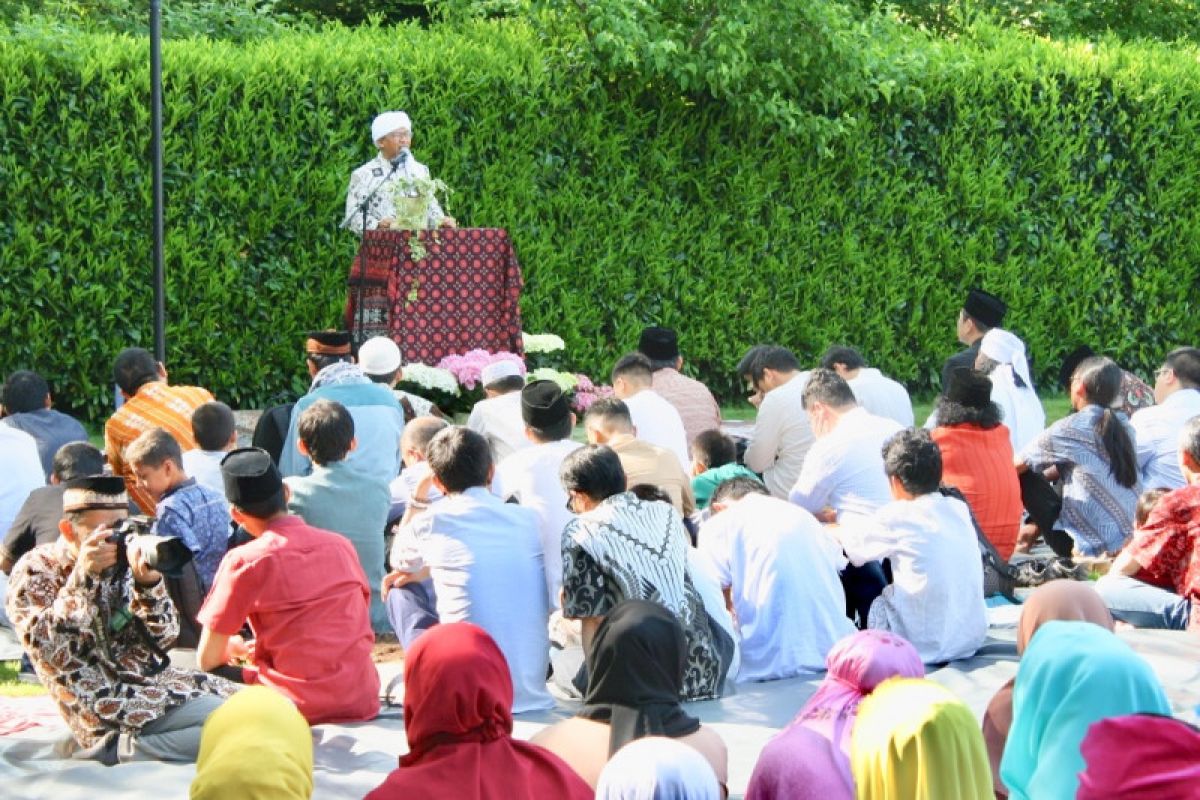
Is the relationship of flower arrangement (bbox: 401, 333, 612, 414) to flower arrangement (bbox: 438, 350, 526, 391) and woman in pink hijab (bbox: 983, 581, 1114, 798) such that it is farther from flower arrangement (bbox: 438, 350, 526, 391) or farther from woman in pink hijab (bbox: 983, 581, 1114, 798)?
woman in pink hijab (bbox: 983, 581, 1114, 798)

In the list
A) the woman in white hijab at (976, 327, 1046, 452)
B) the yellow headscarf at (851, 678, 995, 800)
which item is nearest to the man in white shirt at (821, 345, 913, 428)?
the woman in white hijab at (976, 327, 1046, 452)

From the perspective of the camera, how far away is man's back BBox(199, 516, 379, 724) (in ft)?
21.0

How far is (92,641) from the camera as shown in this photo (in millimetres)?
6059

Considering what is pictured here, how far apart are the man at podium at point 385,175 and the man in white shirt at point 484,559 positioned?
5.19 metres

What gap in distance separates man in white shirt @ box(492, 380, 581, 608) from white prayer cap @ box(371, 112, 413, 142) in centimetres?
450

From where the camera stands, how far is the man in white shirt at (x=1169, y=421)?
9719 mm

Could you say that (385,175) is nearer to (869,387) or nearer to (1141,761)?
(869,387)

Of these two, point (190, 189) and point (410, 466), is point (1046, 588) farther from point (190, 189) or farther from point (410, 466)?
point (190, 189)

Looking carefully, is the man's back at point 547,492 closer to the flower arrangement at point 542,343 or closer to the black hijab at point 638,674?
the black hijab at point 638,674

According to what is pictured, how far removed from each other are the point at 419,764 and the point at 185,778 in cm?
163

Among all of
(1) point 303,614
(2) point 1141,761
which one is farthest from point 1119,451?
(2) point 1141,761

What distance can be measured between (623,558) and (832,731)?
6.50 ft

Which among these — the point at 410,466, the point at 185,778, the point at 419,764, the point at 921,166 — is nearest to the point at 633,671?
the point at 419,764

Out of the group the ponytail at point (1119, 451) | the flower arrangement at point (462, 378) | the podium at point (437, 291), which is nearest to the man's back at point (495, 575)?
the ponytail at point (1119, 451)
